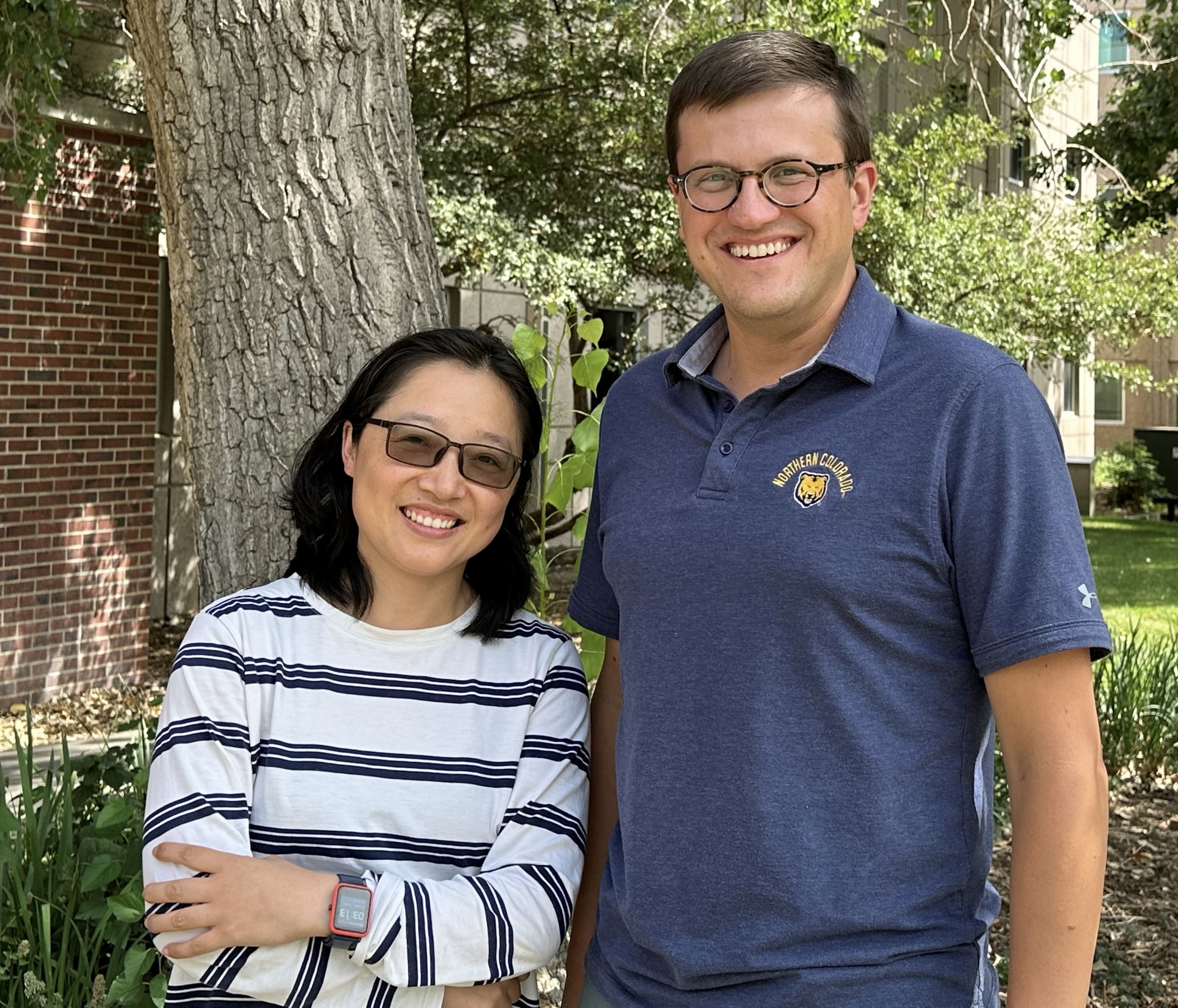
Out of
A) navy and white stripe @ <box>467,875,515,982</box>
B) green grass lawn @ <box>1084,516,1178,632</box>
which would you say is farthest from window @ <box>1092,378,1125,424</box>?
navy and white stripe @ <box>467,875,515,982</box>

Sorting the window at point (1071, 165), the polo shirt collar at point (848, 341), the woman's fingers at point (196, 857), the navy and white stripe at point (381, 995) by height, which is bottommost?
the navy and white stripe at point (381, 995)

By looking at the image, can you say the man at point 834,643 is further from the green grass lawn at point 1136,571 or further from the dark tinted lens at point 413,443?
the green grass lawn at point 1136,571

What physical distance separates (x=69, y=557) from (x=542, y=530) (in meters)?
5.80

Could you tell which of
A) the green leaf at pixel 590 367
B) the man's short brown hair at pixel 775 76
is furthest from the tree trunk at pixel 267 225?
the man's short brown hair at pixel 775 76

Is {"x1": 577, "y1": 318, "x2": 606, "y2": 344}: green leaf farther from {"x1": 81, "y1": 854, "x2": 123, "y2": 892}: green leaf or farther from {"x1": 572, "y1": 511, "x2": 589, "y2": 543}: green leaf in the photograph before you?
{"x1": 81, "y1": 854, "x2": 123, "y2": 892}: green leaf

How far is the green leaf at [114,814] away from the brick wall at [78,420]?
5.41 m

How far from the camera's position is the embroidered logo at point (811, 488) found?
5.86 feet

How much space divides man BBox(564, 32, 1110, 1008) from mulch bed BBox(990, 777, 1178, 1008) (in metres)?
2.41

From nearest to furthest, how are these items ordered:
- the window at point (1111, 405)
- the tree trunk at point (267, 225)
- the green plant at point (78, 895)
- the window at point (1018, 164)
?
the green plant at point (78, 895) < the tree trunk at point (267, 225) < the window at point (1018, 164) < the window at point (1111, 405)

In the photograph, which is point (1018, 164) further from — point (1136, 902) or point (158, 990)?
point (158, 990)

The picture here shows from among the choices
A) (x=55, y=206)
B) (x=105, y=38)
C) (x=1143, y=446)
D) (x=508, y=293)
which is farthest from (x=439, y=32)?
(x=1143, y=446)

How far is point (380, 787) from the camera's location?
205 cm

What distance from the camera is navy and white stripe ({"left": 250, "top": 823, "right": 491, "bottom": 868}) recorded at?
6.63ft

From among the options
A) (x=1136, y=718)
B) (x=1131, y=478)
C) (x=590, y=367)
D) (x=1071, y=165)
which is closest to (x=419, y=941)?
(x=590, y=367)
